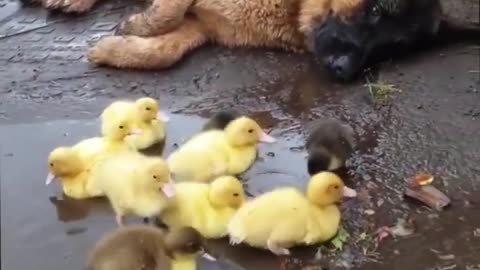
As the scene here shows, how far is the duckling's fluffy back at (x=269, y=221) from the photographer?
4.12m

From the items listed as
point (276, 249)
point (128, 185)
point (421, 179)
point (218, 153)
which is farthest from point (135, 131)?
point (421, 179)

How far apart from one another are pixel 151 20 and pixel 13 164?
61.4 inches

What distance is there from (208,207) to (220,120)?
69cm

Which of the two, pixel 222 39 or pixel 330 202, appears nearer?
pixel 330 202

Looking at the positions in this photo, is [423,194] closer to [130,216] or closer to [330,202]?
[330,202]

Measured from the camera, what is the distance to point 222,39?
616cm

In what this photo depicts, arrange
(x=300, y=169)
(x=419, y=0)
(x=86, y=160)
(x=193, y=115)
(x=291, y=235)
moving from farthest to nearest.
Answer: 1. (x=419, y=0)
2. (x=193, y=115)
3. (x=300, y=169)
4. (x=86, y=160)
5. (x=291, y=235)

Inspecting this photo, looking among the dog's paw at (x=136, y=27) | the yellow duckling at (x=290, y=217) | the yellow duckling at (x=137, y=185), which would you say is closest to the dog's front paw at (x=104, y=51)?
the dog's paw at (x=136, y=27)

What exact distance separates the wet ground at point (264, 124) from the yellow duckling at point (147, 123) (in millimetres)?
85

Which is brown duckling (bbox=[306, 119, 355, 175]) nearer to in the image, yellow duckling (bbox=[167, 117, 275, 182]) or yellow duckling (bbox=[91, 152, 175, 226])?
yellow duckling (bbox=[167, 117, 275, 182])

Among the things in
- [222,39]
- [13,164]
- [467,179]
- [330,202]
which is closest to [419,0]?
[222,39]

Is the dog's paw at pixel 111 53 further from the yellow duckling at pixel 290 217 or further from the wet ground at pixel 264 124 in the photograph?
the yellow duckling at pixel 290 217

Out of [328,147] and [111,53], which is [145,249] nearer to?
[328,147]

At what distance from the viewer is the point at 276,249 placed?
4.18 meters
